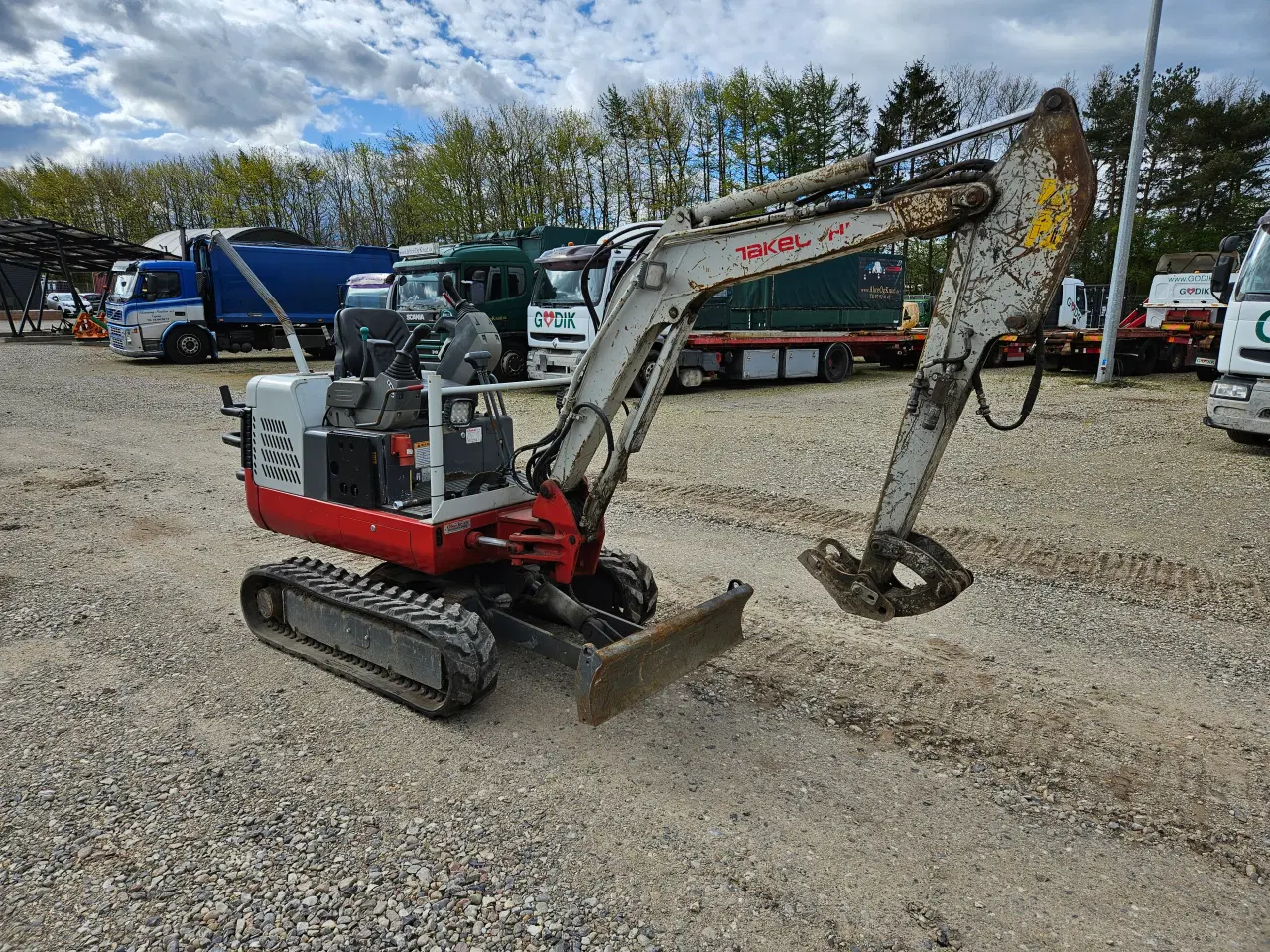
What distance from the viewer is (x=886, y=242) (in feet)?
10.8

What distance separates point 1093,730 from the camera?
3.85m

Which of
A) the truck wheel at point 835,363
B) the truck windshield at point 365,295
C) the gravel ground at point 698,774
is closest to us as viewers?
the gravel ground at point 698,774

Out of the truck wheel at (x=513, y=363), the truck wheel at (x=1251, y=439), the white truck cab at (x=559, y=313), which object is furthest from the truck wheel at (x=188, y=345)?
the truck wheel at (x=1251, y=439)

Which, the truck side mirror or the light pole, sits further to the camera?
the light pole

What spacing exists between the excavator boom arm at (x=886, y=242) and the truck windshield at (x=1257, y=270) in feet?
26.3

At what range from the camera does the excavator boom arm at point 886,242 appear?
296 centimetres

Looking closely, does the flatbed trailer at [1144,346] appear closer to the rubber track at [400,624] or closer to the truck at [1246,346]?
the truck at [1246,346]

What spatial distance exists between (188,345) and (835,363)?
1621 centimetres

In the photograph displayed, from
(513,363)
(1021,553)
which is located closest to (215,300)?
(513,363)

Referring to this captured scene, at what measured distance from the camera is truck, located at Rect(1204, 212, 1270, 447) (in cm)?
889

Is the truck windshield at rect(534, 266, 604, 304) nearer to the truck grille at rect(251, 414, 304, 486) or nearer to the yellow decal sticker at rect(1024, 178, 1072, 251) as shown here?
the truck grille at rect(251, 414, 304, 486)

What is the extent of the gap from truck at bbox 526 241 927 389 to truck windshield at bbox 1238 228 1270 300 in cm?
670

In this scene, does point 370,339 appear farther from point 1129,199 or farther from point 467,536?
point 1129,199

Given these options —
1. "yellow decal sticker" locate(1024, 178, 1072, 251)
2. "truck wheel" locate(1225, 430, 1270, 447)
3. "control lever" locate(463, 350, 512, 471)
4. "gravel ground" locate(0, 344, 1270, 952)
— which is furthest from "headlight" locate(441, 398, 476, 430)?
"truck wheel" locate(1225, 430, 1270, 447)
